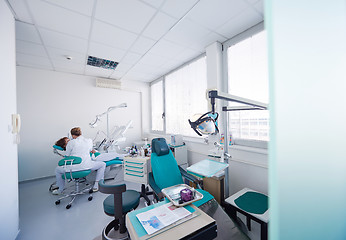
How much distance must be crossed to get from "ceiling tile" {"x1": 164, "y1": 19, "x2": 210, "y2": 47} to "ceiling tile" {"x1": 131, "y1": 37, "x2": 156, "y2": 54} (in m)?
0.31

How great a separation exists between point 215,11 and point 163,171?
2.17 metres

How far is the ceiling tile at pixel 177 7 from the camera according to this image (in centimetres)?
152

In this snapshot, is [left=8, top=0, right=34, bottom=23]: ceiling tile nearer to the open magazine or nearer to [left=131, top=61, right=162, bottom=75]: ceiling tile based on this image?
[left=131, top=61, right=162, bottom=75]: ceiling tile

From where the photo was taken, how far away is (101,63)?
304 centimetres

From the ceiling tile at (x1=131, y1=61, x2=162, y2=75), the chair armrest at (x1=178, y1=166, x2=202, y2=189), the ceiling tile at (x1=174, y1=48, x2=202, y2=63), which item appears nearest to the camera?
the chair armrest at (x1=178, y1=166, x2=202, y2=189)

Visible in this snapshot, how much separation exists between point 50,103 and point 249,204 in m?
4.45

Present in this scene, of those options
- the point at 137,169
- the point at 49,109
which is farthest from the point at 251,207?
the point at 49,109

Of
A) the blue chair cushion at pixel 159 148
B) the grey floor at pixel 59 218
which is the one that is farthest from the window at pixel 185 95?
the grey floor at pixel 59 218

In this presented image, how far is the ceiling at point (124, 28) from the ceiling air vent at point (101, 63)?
0.47 ft

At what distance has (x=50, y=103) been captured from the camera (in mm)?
3287

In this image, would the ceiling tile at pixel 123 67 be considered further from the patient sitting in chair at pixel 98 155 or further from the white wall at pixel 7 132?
the patient sitting in chair at pixel 98 155

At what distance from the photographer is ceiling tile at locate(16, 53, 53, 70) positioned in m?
2.65

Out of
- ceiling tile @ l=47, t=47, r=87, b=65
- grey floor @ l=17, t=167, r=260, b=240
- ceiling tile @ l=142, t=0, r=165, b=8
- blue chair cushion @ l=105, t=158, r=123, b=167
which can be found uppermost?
ceiling tile @ l=142, t=0, r=165, b=8

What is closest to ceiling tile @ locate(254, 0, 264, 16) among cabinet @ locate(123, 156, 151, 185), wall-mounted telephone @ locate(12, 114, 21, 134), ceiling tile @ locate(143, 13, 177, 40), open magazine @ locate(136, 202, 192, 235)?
ceiling tile @ locate(143, 13, 177, 40)
